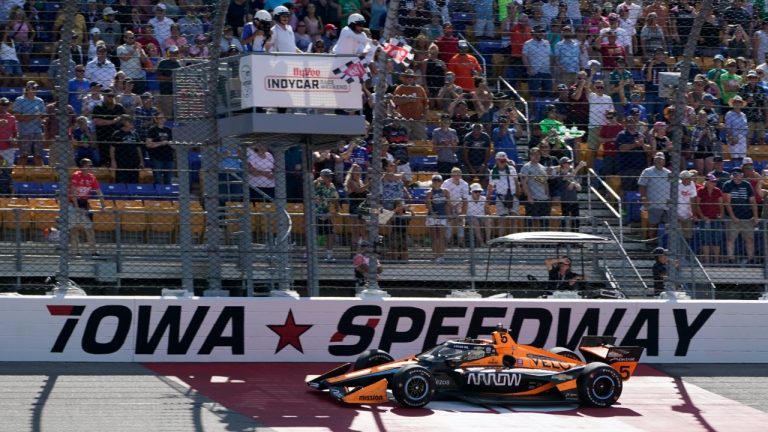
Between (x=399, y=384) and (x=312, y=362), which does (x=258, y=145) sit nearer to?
(x=312, y=362)

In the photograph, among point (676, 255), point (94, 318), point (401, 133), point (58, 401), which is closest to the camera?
point (58, 401)

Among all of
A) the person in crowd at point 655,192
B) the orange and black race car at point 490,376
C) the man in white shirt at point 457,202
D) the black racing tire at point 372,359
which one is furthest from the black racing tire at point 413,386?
the person in crowd at point 655,192

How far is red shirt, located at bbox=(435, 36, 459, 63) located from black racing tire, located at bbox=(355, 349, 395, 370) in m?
4.34

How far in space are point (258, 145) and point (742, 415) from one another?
560cm

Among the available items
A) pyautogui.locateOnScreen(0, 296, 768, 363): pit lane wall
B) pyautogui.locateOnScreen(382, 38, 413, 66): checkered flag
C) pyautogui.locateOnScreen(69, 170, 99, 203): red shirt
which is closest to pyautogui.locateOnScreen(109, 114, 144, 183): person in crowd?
pyautogui.locateOnScreen(69, 170, 99, 203): red shirt

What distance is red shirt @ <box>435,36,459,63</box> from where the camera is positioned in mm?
15047

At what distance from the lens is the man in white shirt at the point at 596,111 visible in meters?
15.3

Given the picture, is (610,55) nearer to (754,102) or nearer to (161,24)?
(754,102)

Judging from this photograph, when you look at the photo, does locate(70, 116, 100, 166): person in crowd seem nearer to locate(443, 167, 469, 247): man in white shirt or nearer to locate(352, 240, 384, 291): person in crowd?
locate(352, 240, 384, 291): person in crowd

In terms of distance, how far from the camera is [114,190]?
1423 cm

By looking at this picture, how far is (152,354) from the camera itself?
42.2 ft

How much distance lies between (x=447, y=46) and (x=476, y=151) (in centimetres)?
130

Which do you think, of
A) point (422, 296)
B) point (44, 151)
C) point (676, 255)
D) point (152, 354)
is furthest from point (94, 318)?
point (676, 255)

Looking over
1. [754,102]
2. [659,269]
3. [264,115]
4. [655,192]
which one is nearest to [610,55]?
[655,192]
